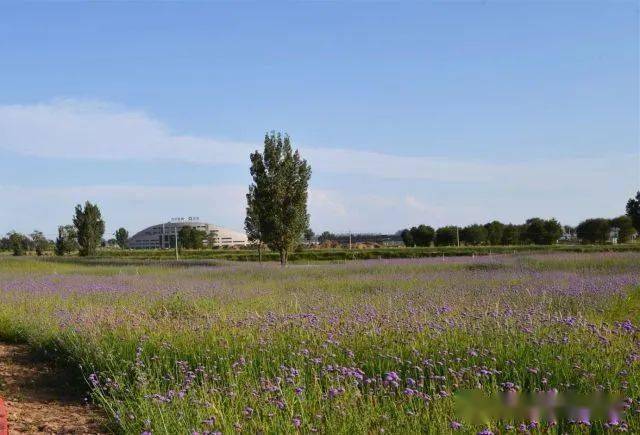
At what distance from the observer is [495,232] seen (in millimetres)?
49188

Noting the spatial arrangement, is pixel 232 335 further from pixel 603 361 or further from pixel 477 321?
pixel 603 361

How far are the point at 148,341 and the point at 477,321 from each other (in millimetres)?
3568

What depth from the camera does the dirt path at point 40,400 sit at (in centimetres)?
450

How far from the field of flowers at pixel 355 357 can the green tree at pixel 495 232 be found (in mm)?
39126

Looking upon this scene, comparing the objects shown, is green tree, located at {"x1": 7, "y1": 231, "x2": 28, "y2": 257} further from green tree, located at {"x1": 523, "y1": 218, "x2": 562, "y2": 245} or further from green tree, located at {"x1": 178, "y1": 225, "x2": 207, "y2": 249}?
green tree, located at {"x1": 523, "y1": 218, "x2": 562, "y2": 245}

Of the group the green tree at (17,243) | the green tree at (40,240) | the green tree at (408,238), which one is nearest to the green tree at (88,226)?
the green tree at (17,243)

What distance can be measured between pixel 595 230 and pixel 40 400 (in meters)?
47.0

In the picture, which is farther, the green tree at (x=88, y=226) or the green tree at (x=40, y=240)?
the green tree at (x=40, y=240)

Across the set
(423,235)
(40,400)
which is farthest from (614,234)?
(40,400)

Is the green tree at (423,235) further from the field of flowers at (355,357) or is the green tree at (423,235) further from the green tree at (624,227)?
the field of flowers at (355,357)

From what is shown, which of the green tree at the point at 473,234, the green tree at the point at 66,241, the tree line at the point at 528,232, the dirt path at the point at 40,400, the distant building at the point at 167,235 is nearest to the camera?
the dirt path at the point at 40,400

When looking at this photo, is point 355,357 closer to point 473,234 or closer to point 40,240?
point 473,234

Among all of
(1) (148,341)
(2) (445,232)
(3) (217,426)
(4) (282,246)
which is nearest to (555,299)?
(1) (148,341)

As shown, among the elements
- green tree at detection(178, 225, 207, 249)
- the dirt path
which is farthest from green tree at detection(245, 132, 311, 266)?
green tree at detection(178, 225, 207, 249)
